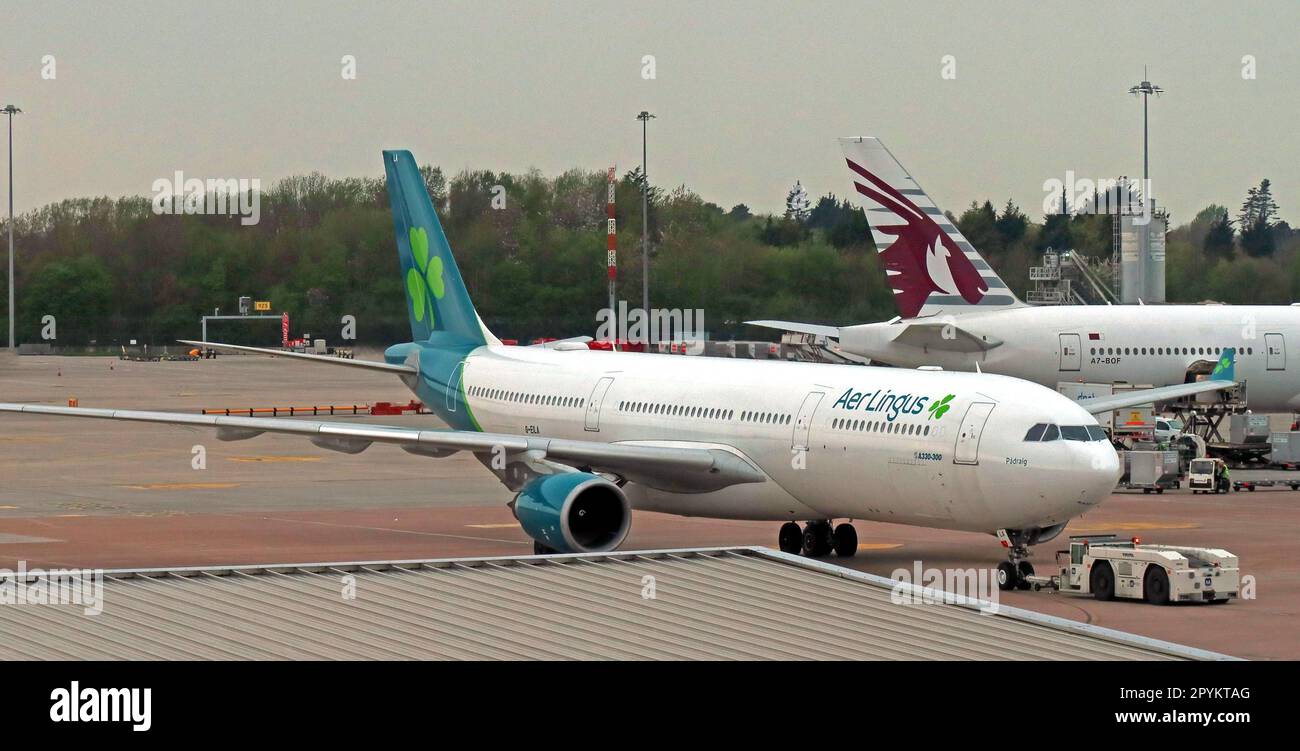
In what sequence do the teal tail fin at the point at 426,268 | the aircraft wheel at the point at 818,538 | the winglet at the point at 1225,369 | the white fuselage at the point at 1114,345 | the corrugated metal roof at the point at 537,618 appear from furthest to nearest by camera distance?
the white fuselage at the point at 1114,345 → the winglet at the point at 1225,369 → the teal tail fin at the point at 426,268 → the aircraft wheel at the point at 818,538 → the corrugated metal roof at the point at 537,618

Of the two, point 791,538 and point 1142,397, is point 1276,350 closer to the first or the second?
point 1142,397

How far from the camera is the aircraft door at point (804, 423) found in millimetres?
26812

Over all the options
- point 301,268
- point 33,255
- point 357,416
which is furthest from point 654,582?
point 33,255

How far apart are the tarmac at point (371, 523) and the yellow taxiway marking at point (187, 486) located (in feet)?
0.16

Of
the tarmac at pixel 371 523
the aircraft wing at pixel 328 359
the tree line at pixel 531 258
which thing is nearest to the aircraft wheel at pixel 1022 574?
the tarmac at pixel 371 523

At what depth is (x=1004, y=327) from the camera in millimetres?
49250

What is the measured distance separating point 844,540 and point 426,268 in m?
12.5

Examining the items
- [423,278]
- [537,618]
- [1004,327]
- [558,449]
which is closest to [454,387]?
[423,278]

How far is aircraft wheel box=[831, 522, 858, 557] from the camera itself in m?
28.7

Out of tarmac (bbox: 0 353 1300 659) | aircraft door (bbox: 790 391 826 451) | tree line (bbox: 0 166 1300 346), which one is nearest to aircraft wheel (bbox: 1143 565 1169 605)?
tarmac (bbox: 0 353 1300 659)

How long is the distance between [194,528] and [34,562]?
222 inches

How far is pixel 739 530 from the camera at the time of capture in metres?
33.4

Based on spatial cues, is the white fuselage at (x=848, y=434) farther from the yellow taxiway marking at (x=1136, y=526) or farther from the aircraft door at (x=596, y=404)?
the yellow taxiway marking at (x=1136, y=526)

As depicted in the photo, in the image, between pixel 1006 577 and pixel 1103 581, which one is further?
pixel 1006 577
